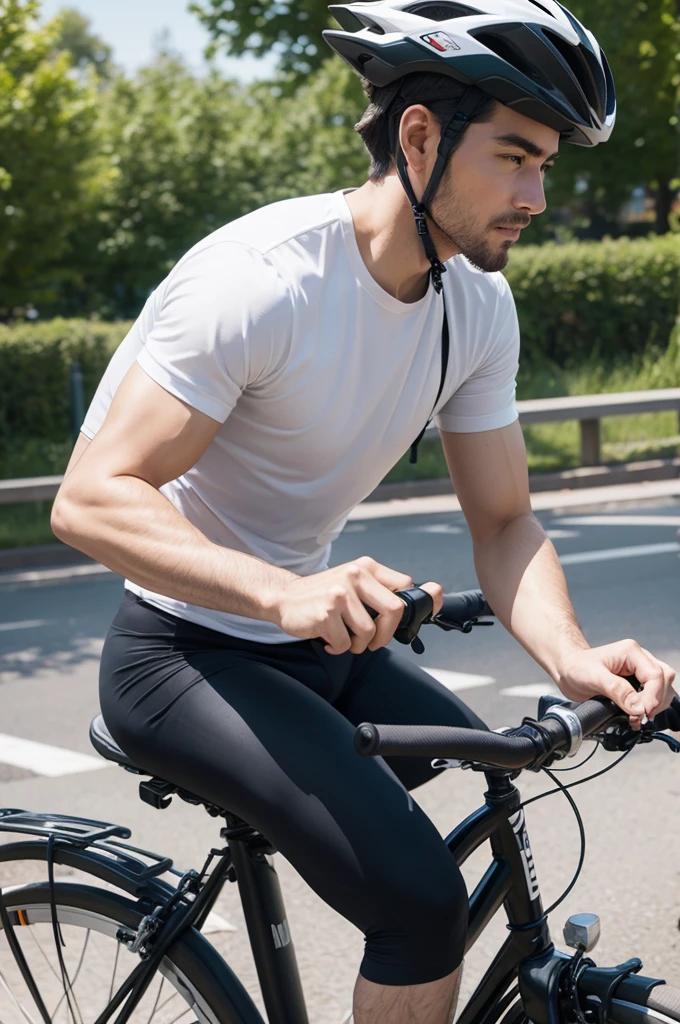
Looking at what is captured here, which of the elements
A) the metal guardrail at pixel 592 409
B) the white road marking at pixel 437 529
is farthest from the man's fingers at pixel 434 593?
the metal guardrail at pixel 592 409

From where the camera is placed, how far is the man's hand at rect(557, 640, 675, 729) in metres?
1.99

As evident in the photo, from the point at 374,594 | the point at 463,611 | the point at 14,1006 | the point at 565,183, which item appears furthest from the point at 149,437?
the point at 565,183

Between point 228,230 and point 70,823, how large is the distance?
3.37 ft

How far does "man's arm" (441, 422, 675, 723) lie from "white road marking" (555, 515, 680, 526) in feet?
28.6

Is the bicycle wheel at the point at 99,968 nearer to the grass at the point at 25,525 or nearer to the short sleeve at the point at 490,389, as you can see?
the short sleeve at the point at 490,389

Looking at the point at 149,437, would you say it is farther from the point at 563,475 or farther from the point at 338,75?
the point at 338,75

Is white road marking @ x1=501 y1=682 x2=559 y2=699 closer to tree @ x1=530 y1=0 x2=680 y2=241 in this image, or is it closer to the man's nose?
the man's nose

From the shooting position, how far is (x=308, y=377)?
219 centimetres

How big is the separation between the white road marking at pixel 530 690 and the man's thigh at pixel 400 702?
3861 millimetres

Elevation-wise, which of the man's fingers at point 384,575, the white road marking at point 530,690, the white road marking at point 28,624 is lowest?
the white road marking at point 530,690

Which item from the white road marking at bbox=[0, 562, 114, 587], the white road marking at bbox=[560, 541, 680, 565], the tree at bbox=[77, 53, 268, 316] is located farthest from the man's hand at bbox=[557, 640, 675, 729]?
the tree at bbox=[77, 53, 268, 316]

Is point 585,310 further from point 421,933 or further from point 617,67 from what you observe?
point 421,933

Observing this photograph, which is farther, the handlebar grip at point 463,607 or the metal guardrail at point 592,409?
the metal guardrail at point 592,409

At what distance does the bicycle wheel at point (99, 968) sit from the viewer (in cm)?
220
